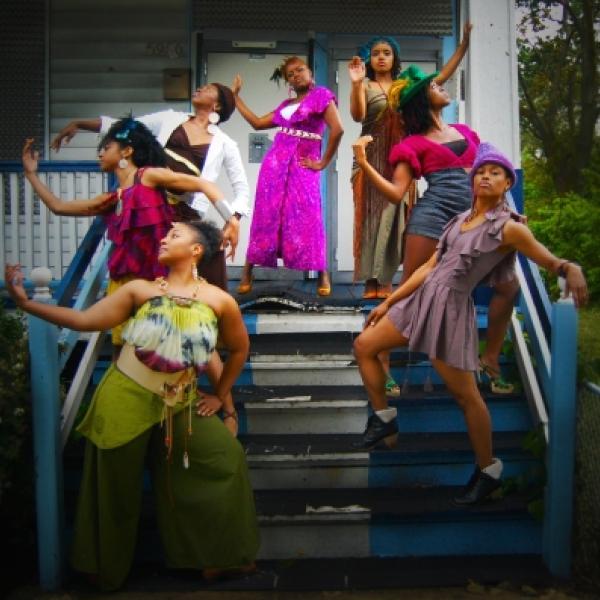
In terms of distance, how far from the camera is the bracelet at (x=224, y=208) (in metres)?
4.75

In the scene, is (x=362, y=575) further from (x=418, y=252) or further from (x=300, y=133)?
(x=300, y=133)

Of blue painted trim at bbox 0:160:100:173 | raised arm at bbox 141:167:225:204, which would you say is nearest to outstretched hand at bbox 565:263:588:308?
raised arm at bbox 141:167:225:204

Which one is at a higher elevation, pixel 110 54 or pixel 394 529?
pixel 110 54

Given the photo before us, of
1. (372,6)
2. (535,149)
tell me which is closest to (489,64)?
(372,6)

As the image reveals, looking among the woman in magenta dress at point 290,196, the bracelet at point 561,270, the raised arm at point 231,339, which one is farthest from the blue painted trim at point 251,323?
the bracelet at point 561,270

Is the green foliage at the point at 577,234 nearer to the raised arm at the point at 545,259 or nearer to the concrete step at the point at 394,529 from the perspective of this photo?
the concrete step at the point at 394,529

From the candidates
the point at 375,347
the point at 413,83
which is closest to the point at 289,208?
the point at 413,83

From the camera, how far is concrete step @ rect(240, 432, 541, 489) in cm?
466

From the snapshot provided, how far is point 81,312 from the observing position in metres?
3.93

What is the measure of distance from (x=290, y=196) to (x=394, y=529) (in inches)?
111

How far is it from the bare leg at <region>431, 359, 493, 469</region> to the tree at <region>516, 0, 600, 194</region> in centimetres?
1448

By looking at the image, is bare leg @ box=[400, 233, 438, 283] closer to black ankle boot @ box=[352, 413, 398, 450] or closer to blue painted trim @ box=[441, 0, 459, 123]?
black ankle boot @ box=[352, 413, 398, 450]

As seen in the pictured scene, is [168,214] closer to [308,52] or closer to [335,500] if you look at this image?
[335,500]

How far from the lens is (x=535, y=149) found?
2320 cm
